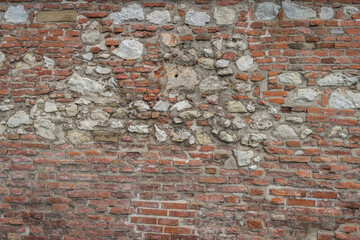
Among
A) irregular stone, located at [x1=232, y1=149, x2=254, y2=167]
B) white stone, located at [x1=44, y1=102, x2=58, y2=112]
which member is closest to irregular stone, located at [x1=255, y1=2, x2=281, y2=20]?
irregular stone, located at [x1=232, y1=149, x2=254, y2=167]

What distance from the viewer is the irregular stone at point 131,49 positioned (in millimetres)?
2709

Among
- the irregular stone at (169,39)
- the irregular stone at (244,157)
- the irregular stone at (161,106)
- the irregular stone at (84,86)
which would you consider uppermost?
the irregular stone at (169,39)

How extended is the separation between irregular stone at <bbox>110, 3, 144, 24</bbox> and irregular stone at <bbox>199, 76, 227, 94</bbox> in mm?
901

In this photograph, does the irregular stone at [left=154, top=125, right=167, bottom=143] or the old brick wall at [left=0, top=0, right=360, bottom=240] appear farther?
the irregular stone at [left=154, top=125, right=167, bottom=143]

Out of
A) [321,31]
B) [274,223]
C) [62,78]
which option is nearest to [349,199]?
[274,223]

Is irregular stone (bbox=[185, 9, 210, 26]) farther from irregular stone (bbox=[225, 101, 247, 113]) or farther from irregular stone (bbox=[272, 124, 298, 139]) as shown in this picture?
irregular stone (bbox=[272, 124, 298, 139])

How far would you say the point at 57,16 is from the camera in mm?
2766

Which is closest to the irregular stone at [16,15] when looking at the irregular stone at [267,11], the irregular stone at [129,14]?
the irregular stone at [129,14]

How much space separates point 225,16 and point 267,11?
0.40 metres

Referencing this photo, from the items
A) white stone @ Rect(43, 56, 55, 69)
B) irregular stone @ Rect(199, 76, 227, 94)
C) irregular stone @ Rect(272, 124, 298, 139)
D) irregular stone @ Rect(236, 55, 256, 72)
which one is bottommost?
irregular stone @ Rect(272, 124, 298, 139)

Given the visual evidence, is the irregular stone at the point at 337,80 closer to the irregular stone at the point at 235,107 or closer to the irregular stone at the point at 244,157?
the irregular stone at the point at 235,107

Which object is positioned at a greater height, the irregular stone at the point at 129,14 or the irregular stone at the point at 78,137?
the irregular stone at the point at 129,14

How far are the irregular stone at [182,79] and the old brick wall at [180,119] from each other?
1 centimetres

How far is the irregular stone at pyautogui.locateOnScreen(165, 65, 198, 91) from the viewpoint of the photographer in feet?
8.81
